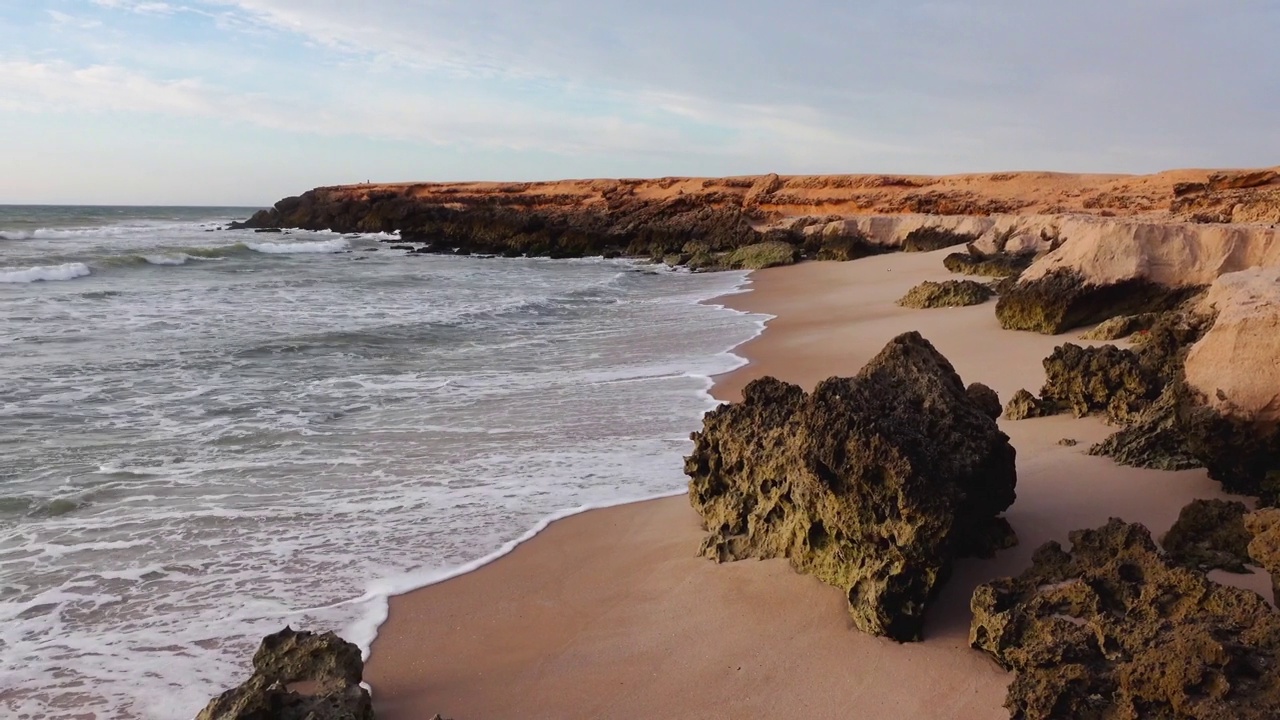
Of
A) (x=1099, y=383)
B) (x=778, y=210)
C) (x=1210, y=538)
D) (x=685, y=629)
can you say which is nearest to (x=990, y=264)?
(x=1099, y=383)

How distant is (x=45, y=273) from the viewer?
20578 mm

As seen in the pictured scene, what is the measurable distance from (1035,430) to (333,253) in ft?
102

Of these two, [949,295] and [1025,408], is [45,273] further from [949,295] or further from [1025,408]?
[1025,408]

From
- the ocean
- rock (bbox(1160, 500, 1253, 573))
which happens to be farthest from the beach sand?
the ocean

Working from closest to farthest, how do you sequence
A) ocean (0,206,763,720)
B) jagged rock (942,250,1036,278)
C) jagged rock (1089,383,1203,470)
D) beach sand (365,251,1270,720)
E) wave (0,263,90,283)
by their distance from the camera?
1. beach sand (365,251,1270,720)
2. ocean (0,206,763,720)
3. jagged rock (1089,383,1203,470)
4. jagged rock (942,250,1036,278)
5. wave (0,263,90,283)

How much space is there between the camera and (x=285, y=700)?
9.14ft

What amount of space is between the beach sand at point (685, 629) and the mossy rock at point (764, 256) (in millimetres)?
18199

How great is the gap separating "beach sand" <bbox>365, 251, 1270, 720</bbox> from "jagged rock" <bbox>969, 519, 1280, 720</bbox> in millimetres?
213

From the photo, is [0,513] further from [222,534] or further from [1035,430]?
[1035,430]

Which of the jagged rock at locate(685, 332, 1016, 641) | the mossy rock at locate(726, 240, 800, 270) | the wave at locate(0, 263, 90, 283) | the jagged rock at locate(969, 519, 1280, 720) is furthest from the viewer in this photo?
the mossy rock at locate(726, 240, 800, 270)

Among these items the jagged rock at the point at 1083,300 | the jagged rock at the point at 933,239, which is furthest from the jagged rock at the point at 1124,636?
the jagged rock at the point at 933,239

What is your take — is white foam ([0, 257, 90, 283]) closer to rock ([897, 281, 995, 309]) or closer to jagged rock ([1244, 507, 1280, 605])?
rock ([897, 281, 995, 309])

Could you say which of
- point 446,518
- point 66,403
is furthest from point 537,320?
point 446,518

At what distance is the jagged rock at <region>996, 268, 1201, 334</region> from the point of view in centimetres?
845
